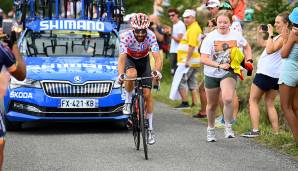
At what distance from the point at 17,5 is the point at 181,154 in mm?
7604

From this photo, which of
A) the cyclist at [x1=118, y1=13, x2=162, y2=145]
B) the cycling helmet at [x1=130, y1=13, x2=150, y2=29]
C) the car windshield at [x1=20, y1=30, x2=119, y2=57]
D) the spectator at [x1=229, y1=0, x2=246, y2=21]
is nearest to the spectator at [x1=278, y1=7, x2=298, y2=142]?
the cyclist at [x1=118, y1=13, x2=162, y2=145]

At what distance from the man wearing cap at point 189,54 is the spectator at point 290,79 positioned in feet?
16.9

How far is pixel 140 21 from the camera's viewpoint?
11.0 metres

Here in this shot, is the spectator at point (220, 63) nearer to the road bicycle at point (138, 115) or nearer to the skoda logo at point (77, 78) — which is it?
the road bicycle at point (138, 115)

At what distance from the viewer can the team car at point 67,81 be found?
1276 centimetres

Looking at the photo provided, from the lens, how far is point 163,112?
16312 mm

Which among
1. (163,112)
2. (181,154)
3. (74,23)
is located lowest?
(163,112)

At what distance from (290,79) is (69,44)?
16.1ft

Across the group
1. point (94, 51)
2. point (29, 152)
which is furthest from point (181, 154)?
point (94, 51)

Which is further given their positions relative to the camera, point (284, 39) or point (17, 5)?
point (17, 5)

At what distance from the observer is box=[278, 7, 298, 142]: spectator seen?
10.7m

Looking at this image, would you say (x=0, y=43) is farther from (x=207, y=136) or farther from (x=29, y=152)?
(x=207, y=136)

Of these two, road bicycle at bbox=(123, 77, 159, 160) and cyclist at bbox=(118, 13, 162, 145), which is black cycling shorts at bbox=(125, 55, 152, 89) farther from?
road bicycle at bbox=(123, 77, 159, 160)

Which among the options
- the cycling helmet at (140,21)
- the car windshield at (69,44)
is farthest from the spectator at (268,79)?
the car windshield at (69,44)
